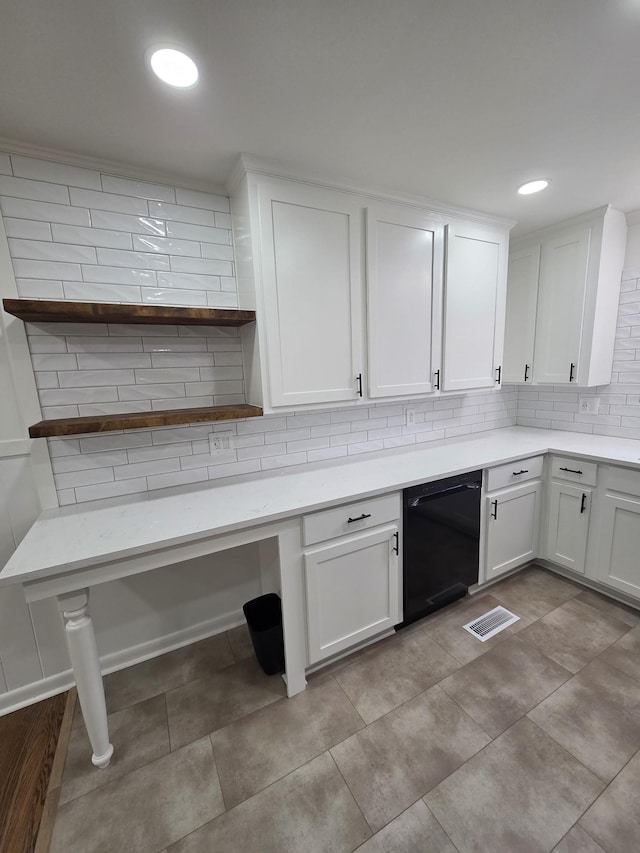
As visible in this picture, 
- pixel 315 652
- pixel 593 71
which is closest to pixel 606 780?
pixel 315 652

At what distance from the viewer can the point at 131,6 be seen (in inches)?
34.6

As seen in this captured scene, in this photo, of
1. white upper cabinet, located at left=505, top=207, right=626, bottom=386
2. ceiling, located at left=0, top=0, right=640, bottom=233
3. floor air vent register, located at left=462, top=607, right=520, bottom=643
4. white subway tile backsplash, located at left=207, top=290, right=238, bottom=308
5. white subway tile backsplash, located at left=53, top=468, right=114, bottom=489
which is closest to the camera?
ceiling, located at left=0, top=0, right=640, bottom=233

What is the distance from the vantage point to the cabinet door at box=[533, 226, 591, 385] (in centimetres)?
239

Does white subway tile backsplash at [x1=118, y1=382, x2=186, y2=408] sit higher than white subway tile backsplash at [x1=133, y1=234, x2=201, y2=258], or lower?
lower

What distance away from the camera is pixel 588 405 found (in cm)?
269

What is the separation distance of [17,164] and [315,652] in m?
2.48

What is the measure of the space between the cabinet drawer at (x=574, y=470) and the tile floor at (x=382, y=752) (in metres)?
0.83

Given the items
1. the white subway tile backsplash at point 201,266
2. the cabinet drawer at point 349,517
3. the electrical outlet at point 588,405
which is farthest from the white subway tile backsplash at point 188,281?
the electrical outlet at point 588,405

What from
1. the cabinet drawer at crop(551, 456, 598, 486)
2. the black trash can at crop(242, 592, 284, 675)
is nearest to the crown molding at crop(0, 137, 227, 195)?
the black trash can at crop(242, 592, 284, 675)

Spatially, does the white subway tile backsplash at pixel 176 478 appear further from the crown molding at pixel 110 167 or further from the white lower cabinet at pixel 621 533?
the white lower cabinet at pixel 621 533

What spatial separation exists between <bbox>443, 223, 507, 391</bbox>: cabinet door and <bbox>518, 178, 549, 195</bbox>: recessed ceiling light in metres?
0.31

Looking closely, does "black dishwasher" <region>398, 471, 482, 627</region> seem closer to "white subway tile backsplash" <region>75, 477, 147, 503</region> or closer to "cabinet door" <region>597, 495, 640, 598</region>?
"cabinet door" <region>597, 495, 640, 598</region>

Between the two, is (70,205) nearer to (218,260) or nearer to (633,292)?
(218,260)

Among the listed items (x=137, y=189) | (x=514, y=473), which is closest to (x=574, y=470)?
(x=514, y=473)
